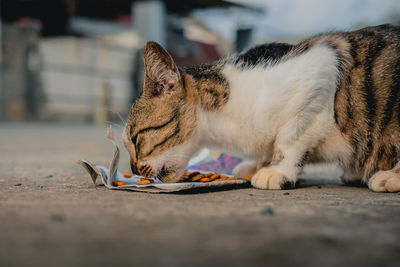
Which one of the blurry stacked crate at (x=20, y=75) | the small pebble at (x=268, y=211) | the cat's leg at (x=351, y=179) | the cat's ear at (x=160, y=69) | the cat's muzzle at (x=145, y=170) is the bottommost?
the small pebble at (x=268, y=211)

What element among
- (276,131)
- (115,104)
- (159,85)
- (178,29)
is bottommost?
(276,131)

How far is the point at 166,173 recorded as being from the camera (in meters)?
2.02

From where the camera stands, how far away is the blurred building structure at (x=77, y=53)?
11.6 m

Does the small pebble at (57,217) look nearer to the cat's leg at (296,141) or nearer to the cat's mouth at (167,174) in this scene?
the cat's mouth at (167,174)

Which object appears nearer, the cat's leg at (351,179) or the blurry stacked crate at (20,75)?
the cat's leg at (351,179)

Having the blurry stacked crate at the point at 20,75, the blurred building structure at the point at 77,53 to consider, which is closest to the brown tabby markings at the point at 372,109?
the blurred building structure at the point at 77,53

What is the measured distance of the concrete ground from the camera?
82 cm

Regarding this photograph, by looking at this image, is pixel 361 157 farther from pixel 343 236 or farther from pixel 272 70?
pixel 343 236

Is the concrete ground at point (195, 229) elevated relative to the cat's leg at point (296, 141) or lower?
lower

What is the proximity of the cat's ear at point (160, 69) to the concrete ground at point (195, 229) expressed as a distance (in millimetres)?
657

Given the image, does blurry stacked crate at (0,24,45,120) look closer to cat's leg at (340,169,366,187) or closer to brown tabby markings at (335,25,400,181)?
cat's leg at (340,169,366,187)

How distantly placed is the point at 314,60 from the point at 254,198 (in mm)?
824

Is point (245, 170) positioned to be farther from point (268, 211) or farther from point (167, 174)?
point (268, 211)

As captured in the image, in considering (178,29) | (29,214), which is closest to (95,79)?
(178,29)
